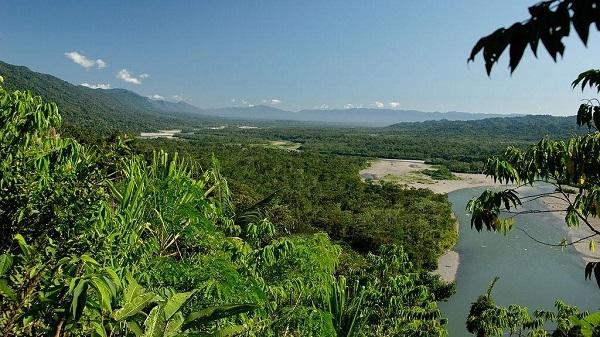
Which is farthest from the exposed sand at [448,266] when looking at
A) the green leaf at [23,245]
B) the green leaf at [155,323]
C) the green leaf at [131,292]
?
the green leaf at [23,245]

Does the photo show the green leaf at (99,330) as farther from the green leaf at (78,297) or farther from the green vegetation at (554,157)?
the green vegetation at (554,157)

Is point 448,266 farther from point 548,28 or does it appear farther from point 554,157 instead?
point 548,28

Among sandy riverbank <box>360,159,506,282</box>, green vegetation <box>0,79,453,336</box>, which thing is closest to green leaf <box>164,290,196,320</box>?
green vegetation <box>0,79,453,336</box>

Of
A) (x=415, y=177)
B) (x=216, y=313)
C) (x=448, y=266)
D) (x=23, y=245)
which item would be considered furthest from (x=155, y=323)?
(x=415, y=177)

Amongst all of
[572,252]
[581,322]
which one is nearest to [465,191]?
[572,252]

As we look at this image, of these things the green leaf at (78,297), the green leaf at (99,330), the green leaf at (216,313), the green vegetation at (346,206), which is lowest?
the green vegetation at (346,206)

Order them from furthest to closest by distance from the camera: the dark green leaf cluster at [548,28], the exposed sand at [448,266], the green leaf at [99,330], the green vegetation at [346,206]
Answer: the green vegetation at [346,206] < the exposed sand at [448,266] < the green leaf at [99,330] < the dark green leaf cluster at [548,28]

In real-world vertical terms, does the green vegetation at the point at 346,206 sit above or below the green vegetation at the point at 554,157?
below

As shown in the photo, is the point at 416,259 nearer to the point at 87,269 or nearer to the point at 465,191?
the point at 87,269
